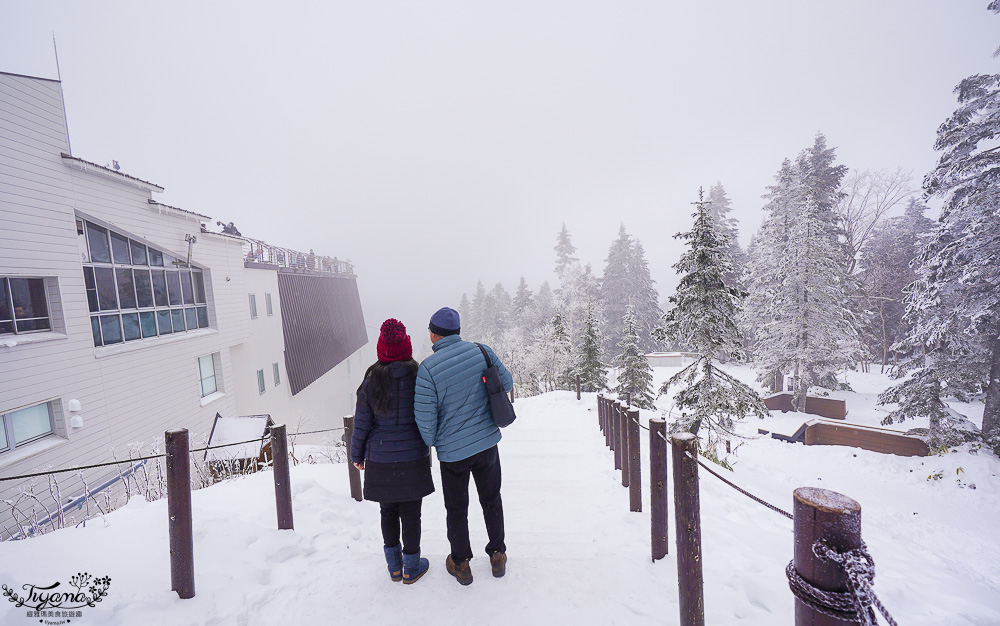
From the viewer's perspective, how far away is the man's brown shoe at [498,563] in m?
2.96

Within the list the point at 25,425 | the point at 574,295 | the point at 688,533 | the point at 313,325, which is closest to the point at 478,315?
the point at 574,295

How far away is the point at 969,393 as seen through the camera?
13359 mm

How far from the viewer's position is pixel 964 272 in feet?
37.2

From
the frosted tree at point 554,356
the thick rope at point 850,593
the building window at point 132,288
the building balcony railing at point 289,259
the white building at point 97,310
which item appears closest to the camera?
the thick rope at point 850,593

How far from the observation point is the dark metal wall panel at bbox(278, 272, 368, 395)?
20359 millimetres

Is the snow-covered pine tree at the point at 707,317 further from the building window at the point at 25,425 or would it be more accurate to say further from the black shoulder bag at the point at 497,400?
the building window at the point at 25,425

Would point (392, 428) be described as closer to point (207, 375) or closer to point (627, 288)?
point (207, 375)

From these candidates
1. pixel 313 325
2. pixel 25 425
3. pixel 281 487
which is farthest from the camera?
pixel 313 325

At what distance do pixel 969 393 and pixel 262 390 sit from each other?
91.7 ft

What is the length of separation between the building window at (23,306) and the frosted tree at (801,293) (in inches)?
1039

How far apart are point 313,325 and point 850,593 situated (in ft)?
83.5

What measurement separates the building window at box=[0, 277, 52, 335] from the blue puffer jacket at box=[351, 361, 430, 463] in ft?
32.9

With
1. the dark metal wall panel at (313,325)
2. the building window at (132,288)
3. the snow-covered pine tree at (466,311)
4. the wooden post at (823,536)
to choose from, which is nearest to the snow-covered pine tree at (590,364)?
the dark metal wall panel at (313,325)

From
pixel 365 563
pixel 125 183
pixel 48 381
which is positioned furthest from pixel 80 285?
pixel 365 563
